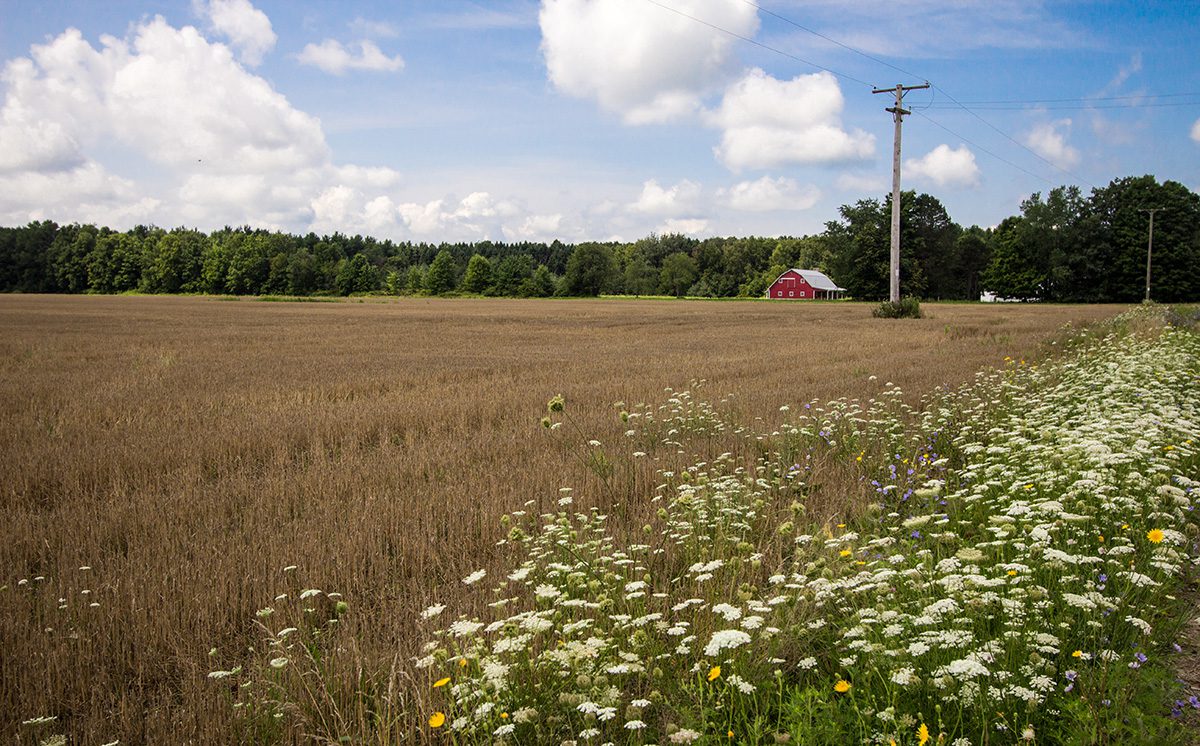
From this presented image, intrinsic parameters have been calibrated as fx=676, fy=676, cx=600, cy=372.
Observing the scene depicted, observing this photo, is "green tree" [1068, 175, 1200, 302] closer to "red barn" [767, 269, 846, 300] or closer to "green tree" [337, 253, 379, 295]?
"red barn" [767, 269, 846, 300]

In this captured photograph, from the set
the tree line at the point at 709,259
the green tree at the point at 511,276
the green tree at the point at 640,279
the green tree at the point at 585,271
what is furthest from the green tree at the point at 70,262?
the green tree at the point at 640,279

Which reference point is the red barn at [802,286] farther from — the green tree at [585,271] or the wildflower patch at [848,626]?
the wildflower patch at [848,626]

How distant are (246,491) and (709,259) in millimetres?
142432

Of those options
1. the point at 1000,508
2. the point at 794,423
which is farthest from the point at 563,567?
the point at 794,423

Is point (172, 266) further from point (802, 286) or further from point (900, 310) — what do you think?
point (900, 310)

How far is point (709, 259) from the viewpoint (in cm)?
14425

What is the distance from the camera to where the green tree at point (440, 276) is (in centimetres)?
13500

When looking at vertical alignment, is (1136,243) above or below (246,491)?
above

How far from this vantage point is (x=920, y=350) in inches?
777

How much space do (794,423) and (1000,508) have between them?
3.71m

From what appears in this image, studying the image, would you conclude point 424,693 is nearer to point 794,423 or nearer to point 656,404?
point 794,423

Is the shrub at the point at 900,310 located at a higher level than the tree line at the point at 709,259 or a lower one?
lower

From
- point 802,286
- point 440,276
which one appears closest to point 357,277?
point 440,276

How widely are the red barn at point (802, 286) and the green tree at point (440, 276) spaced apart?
63.3 m
